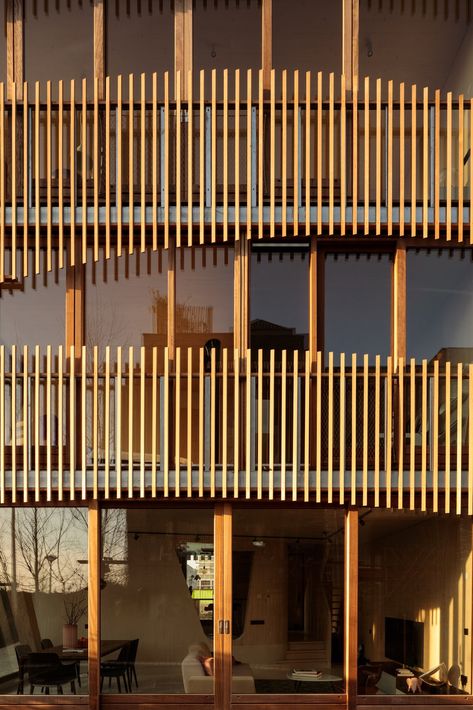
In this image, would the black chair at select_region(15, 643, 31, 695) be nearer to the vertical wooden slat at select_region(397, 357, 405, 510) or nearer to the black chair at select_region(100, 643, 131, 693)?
the black chair at select_region(100, 643, 131, 693)

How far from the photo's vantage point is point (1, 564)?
33.1ft

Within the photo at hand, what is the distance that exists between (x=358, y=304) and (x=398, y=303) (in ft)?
1.46

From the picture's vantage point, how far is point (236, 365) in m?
9.74

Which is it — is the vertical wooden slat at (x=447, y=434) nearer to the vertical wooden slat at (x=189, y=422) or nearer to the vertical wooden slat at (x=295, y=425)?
the vertical wooden slat at (x=295, y=425)

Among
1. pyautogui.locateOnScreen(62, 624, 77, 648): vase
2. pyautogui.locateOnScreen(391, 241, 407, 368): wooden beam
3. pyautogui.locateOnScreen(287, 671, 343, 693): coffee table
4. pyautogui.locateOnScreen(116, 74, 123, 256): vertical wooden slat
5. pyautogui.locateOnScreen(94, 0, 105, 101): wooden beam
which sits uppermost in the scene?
pyautogui.locateOnScreen(94, 0, 105, 101): wooden beam

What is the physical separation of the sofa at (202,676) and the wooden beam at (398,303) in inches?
150

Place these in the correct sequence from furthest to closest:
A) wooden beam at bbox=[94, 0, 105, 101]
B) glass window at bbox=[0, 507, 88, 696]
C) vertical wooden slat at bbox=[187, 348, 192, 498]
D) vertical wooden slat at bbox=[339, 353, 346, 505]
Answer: wooden beam at bbox=[94, 0, 105, 101], glass window at bbox=[0, 507, 88, 696], vertical wooden slat at bbox=[339, 353, 346, 505], vertical wooden slat at bbox=[187, 348, 192, 498]

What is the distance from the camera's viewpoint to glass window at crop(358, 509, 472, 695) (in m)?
9.87

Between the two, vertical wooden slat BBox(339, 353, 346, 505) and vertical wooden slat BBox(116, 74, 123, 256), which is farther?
vertical wooden slat BBox(116, 74, 123, 256)

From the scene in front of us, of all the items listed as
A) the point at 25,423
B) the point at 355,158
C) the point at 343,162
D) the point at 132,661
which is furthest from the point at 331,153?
the point at 132,661

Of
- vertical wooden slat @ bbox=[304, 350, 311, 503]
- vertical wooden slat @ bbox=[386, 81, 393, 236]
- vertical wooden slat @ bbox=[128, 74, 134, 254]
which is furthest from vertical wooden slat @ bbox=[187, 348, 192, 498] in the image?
vertical wooden slat @ bbox=[386, 81, 393, 236]

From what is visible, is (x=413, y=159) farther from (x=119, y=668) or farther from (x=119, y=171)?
(x=119, y=668)

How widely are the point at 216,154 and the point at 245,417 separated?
9.57 feet

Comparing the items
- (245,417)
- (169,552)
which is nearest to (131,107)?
(245,417)
